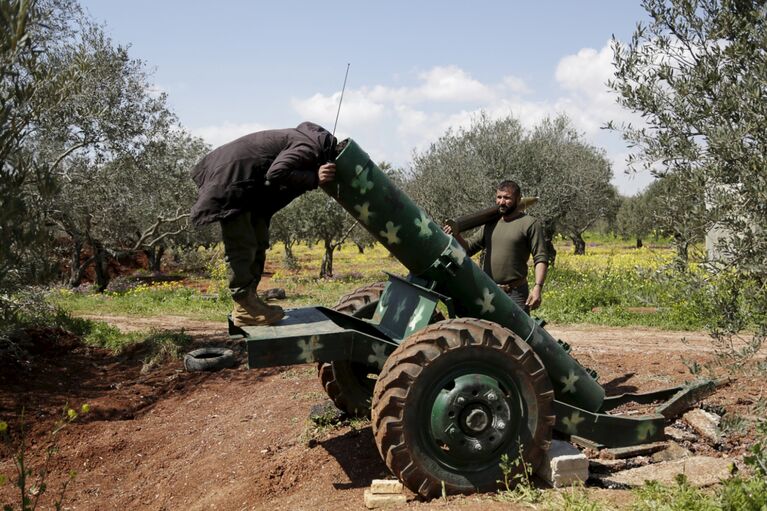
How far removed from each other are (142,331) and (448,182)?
46.2ft

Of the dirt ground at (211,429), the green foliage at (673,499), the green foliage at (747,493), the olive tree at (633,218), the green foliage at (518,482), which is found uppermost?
the olive tree at (633,218)

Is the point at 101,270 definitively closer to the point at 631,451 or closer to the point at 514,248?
the point at 514,248

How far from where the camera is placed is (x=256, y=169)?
4.55 m

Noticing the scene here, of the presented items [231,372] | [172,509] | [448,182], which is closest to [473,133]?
[448,182]

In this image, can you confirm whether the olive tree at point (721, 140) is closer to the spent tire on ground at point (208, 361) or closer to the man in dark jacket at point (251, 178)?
the man in dark jacket at point (251, 178)

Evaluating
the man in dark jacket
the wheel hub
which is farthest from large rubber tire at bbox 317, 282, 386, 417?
the wheel hub

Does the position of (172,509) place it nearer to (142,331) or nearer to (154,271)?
(142,331)

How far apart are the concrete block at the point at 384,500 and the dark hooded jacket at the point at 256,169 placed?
2165mm

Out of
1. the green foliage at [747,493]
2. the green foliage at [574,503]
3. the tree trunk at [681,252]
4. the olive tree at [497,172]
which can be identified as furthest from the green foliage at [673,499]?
the olive tree at [497,172]

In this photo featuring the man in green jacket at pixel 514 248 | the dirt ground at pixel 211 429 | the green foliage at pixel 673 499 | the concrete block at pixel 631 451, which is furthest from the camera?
the man in green jacket at pixel 514 248

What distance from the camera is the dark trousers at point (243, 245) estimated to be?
15.4ft

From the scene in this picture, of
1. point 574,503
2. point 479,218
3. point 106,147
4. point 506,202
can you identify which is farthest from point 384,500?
point 106,147

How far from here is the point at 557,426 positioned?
496 cm

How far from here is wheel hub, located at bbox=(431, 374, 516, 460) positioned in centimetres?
444
